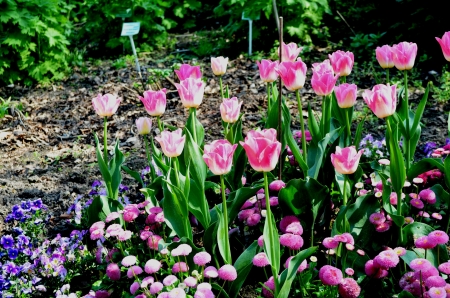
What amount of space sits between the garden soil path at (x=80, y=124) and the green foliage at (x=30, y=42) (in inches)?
6.3

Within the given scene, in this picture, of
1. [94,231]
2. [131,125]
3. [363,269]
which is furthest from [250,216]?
[131,125]

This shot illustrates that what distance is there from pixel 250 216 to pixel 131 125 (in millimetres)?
1923

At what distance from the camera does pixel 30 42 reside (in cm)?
485

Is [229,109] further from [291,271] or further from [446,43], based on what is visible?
[446,43]

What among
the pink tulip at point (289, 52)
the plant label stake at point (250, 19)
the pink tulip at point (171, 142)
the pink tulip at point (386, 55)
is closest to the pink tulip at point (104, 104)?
the pink tulip at point (171, 142)

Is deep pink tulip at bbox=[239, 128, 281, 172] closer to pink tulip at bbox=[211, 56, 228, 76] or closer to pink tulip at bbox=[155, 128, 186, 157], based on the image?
pink tulip at bbox=[155, 128, 186, 157]

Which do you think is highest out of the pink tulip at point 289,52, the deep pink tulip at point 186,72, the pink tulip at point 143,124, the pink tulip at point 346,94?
the pink tulip at point 289,52

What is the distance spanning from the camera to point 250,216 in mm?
2078

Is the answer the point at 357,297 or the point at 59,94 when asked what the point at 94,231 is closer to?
the point at 357,297

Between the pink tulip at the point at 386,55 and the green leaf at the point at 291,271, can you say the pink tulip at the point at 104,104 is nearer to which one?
the green leaf at the point at 291,271

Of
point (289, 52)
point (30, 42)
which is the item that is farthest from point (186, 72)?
point (30, 42)

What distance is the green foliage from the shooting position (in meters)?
4.69

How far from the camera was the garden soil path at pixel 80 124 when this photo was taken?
3027 mm

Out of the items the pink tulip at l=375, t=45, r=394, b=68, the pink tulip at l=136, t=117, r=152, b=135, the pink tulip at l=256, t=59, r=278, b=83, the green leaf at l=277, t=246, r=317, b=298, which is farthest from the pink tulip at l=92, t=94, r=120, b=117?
the pink tulip at l=375, t=45, r=394, b=68
